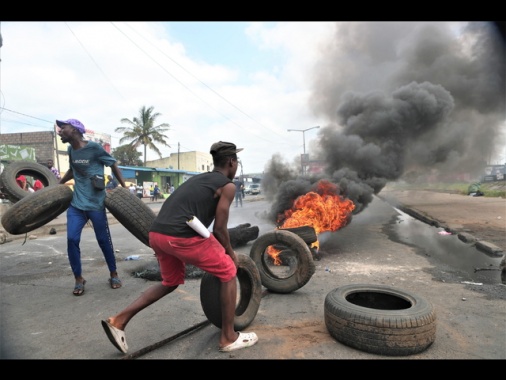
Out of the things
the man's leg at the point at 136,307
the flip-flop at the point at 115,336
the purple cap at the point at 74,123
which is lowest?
the flip-flop at the point at 115,336

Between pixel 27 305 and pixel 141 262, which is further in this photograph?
pixel 141 262

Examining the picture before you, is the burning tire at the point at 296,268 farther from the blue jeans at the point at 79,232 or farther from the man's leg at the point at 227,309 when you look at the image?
the blue jeans at the point at 79,232

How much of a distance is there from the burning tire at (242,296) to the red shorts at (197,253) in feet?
0.99

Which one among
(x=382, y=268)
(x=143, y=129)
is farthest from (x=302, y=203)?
(x=143, y=129)

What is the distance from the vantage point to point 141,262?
6.11m

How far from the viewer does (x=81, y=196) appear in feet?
14.2

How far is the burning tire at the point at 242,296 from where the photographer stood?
2896mm

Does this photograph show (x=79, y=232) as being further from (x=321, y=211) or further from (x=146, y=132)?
(x=146, y=132)

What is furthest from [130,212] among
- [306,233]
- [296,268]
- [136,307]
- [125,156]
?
[125,156]

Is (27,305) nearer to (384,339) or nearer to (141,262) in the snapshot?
(141,262)

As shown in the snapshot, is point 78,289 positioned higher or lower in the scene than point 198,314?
higher

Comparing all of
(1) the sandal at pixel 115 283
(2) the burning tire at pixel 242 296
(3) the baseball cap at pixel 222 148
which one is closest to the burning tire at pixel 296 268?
(2) the burning tire at pixel 242 296

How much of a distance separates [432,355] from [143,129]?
4429 cm

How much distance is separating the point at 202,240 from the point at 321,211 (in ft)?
20.0
